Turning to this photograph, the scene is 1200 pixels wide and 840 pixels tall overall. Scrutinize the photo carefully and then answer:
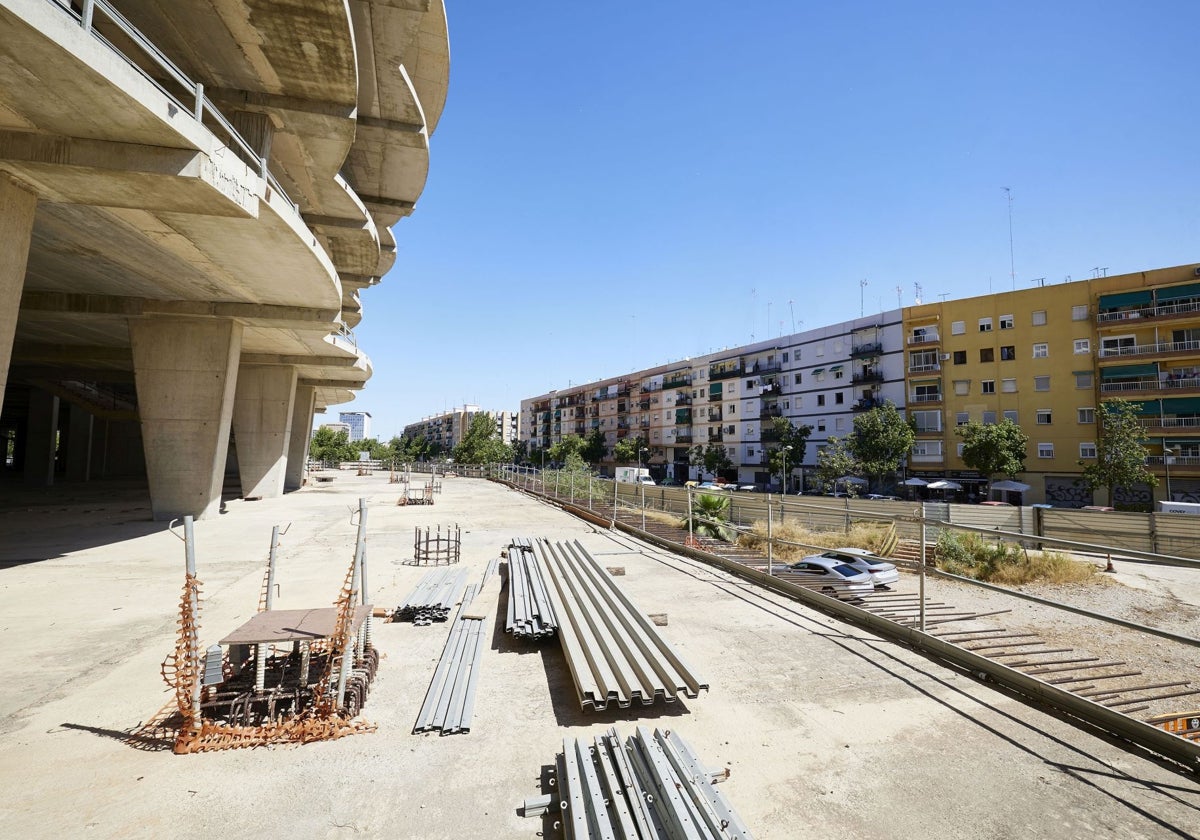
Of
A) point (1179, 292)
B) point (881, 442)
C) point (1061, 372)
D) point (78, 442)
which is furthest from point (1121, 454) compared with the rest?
point (78, 442)

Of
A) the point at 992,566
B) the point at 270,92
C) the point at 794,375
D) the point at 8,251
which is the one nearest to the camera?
the point at 8,251

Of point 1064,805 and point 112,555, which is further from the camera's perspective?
point 112,555

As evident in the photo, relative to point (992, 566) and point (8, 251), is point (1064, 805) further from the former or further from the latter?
point (8, 251)

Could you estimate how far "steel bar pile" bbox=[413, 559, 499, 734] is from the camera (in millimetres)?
4895

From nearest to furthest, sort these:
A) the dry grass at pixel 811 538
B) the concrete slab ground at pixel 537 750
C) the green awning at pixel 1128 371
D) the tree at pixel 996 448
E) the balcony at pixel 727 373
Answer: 1. the concrete slab ground at pixel 537 750
2. the dry grass at pixel 811 538
3. the green awning at pixel 1128 371
4. the tree at pixel 996 448
5. the balcony at pixel 727 373

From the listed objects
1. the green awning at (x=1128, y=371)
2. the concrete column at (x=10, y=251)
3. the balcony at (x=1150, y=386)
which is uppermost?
the green awning at (x=1128, y=371)

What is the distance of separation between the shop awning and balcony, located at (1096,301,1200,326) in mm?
3179

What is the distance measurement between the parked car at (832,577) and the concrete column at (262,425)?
2680 cm

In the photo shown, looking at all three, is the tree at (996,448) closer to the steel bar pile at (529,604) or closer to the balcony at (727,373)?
the balcony at (727,373)

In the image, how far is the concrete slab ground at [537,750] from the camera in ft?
11.9

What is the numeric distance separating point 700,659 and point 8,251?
13.2m

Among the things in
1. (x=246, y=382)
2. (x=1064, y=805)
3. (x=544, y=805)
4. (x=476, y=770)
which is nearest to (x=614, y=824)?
(x=544, y=805)

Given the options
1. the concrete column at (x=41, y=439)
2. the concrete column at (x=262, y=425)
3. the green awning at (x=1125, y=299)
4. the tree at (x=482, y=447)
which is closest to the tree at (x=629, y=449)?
the tree at (x=482, y=447)

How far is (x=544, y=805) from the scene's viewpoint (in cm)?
372
